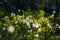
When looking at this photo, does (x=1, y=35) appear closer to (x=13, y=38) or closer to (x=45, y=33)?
(x=13, y=38)

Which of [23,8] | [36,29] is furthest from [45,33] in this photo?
[23,8]

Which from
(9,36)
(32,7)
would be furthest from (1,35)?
(32,7)

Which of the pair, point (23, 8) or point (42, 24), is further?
point (23, 8)

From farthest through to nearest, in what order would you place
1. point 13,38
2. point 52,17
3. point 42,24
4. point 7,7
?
point 7,7, point 52,17, point 42,24, point 13,38

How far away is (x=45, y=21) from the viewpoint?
7.31 m

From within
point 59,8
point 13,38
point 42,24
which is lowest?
point 13,38

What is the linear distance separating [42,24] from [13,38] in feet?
3.18

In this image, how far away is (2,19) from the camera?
7.37 metres

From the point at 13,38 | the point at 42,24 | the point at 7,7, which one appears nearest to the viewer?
the point at 13,38

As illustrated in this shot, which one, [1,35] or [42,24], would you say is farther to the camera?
[42,24]

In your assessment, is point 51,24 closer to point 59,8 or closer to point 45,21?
point 45,21

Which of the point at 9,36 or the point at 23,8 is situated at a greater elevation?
the point at 23,8

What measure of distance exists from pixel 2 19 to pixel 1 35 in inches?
25.8

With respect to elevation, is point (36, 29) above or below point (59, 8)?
below
